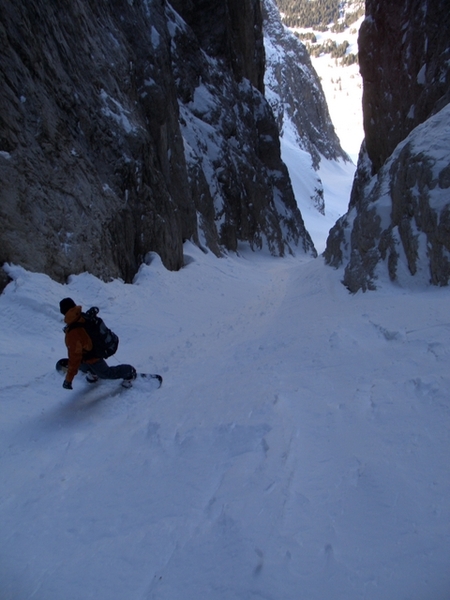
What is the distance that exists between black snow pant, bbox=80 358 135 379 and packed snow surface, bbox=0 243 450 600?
0.74 feet

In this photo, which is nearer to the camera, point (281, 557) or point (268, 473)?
point (281, 557)

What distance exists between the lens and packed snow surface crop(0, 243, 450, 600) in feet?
6.97

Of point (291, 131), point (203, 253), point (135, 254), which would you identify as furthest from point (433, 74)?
point (291, 131)

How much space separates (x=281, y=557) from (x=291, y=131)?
98926 millimetres

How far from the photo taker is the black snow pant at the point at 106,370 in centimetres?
478

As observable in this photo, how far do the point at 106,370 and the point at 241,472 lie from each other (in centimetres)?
252

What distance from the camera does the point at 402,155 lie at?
9344 millimetres

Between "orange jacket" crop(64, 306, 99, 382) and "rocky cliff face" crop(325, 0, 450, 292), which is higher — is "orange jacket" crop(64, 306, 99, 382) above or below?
below

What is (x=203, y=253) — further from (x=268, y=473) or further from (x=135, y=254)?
(x=268, y=473)

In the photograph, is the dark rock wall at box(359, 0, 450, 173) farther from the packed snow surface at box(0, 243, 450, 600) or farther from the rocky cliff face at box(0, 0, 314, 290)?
the packed snow surface at box(0, 243, 450, 600)

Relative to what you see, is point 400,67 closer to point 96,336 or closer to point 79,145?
point 79,145

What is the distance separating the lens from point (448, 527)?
2.17 metres

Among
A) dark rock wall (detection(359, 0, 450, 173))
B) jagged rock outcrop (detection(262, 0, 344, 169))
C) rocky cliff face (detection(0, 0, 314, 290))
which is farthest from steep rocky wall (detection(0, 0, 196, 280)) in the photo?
jagged rock outcrop (detection(262, 0, 344, 169))

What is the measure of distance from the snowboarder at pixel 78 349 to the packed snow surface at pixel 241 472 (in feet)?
1.06
